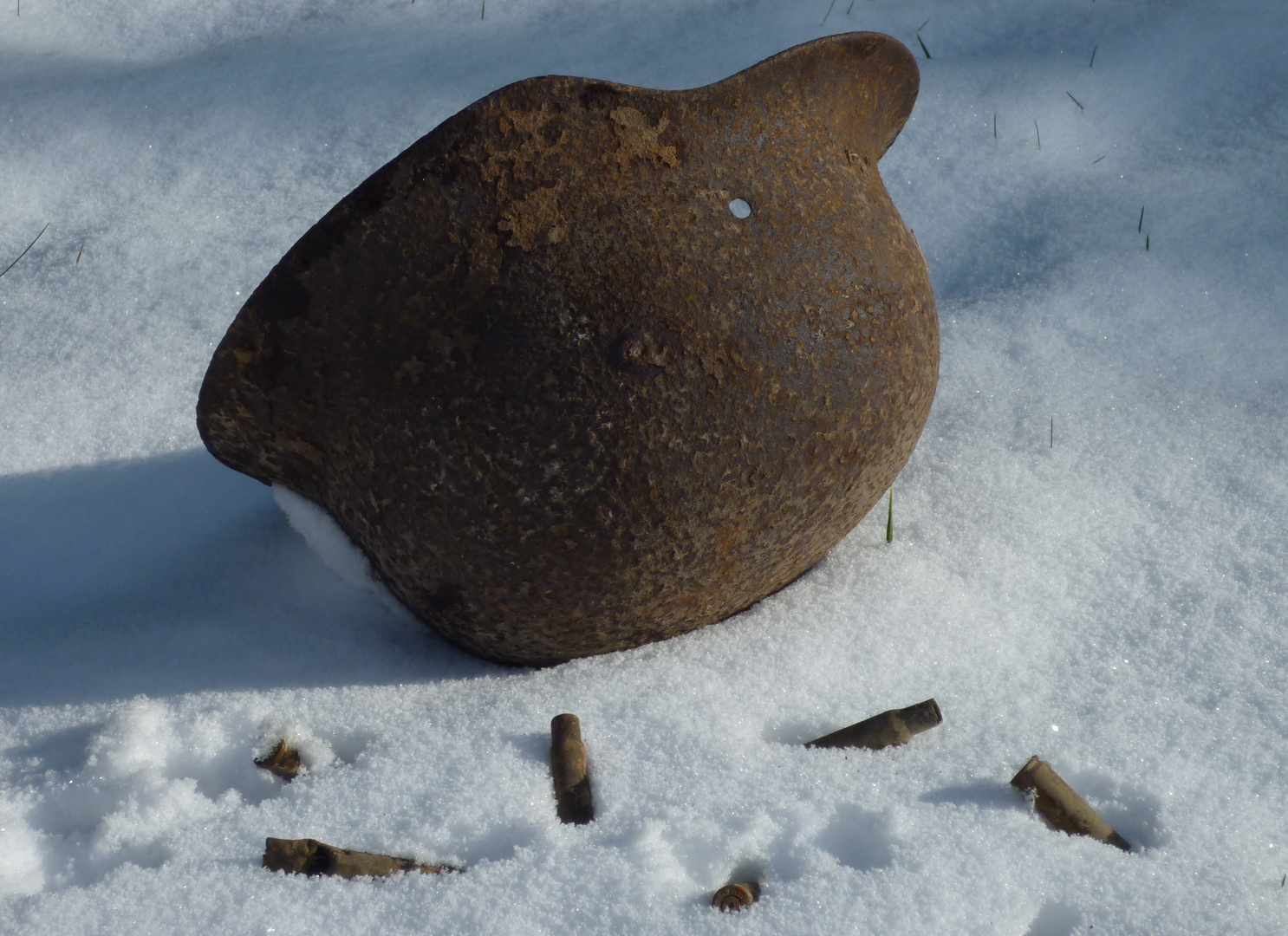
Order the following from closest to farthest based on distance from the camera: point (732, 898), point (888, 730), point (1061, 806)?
point (732, 898) < point (1061, 806) < point (888, 730)

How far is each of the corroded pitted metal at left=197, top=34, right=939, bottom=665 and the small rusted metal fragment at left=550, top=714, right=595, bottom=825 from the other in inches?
6.1

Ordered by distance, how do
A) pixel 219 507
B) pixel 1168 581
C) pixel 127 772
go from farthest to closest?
pixel 219 507, pixel 1168 581, pixel 127 772

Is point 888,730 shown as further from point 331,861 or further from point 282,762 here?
point 282,762

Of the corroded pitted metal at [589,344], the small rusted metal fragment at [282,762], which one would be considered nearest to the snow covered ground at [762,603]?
the small rusted metal fragment at [282,762]

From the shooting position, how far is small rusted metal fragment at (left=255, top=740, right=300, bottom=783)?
5.49ft

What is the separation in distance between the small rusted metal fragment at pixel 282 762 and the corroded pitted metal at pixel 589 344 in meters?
0.34

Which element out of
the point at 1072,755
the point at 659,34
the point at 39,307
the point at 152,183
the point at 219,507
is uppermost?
the point at 659,34

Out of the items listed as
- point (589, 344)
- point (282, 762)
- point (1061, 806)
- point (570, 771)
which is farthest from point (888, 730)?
point (282, 762)

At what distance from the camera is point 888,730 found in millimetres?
1671

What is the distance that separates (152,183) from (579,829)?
2472mm

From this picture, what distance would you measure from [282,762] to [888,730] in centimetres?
93

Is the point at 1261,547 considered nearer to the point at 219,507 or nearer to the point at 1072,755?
the point at 1072,755

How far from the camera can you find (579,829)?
1540 mm

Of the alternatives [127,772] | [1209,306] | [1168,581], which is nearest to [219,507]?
[127,772]
